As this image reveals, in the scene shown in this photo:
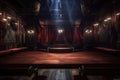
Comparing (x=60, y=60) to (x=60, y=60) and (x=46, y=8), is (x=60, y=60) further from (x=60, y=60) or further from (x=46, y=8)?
(x=46, y=8)

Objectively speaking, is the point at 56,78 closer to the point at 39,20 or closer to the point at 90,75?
the point at 90,75

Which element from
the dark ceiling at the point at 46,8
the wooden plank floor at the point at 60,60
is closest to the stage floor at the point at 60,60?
the wooden plank floor at the point at 60,60

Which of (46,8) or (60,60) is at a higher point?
(46,8)

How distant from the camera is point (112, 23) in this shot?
930cm

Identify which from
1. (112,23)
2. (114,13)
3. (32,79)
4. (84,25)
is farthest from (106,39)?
(32,79)

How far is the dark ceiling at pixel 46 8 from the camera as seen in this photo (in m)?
9.47

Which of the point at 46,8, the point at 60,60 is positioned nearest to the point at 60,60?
the point at 60,60

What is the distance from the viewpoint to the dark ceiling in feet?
31.1

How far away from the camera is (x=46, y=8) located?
562 inches

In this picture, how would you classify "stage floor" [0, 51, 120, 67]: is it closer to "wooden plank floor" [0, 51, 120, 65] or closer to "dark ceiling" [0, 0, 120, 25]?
"wooden plank floor" [0, 51, 120, 65]

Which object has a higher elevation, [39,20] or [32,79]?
[39,20]

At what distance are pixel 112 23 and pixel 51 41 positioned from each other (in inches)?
324

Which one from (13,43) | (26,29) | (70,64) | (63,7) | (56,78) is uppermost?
(63,7)

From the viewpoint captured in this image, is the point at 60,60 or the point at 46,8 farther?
the point at 46,8
